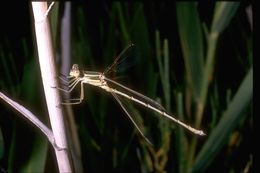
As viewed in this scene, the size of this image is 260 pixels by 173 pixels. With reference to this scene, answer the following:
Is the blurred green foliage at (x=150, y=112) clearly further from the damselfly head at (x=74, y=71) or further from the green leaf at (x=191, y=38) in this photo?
the damselfly head at (x=74, y=71)

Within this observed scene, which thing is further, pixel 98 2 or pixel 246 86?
pixel 98 2

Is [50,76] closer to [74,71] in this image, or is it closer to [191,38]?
[74,71]

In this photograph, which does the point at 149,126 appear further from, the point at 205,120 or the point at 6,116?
the point at 6,116

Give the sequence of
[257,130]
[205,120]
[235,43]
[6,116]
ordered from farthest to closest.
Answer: [235,43], [205,120], [6,116], [257,130]

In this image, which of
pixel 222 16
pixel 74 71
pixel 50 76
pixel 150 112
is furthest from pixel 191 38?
pixel 50 76

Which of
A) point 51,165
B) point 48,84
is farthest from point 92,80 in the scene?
point 48,84

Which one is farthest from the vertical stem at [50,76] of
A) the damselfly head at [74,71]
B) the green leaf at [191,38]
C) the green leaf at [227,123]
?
the green leaf at [191,38]

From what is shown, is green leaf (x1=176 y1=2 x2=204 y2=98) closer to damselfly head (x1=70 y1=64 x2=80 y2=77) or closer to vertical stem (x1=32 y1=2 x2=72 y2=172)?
damselfly head (x1=70 y1=64 x2=80 y2=77)
